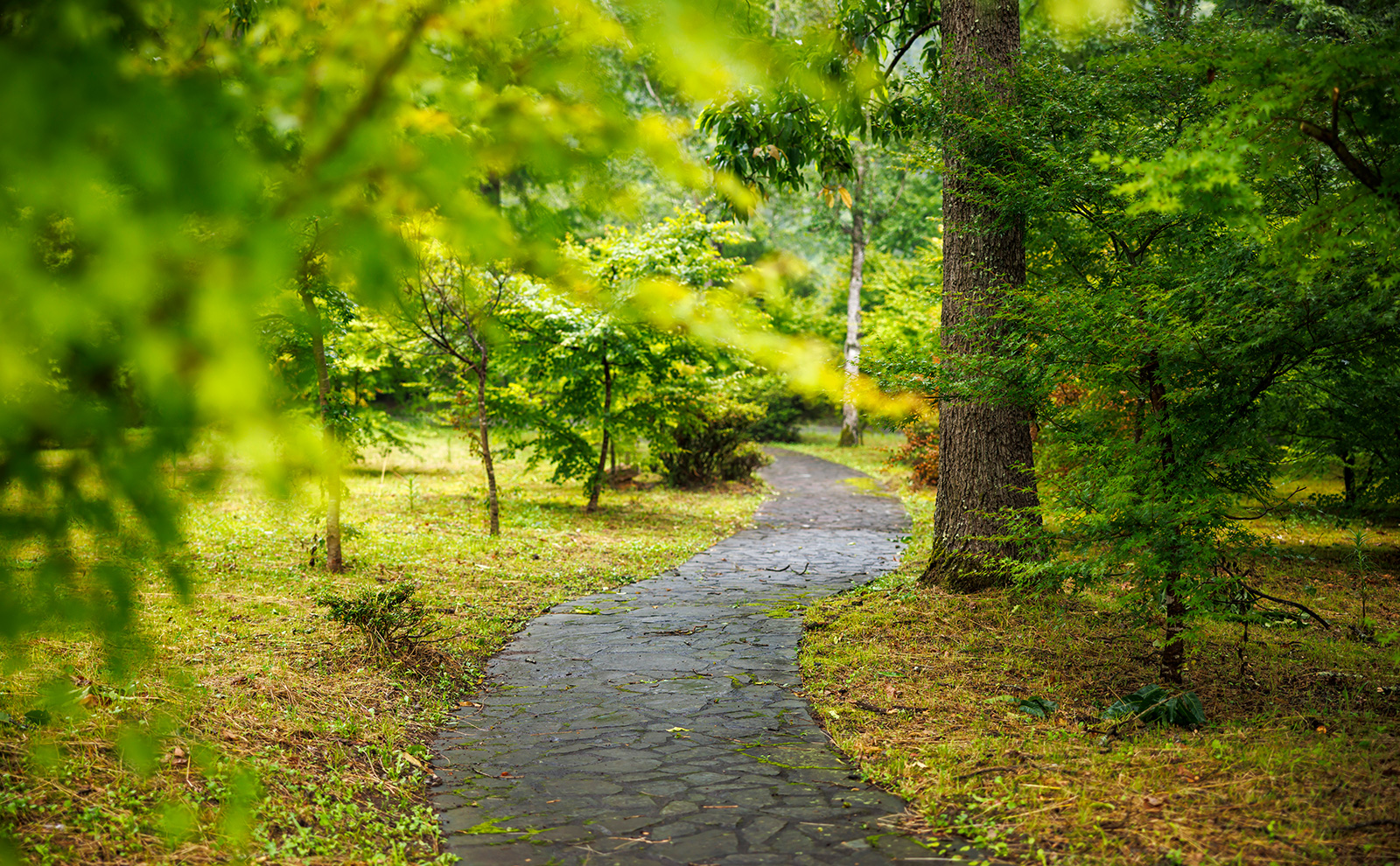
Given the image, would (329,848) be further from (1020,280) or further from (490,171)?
(1020,280)

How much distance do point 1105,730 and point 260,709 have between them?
397 cm

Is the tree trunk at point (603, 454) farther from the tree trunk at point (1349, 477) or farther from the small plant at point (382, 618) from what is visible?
the tree trunk at point (1349, 477)

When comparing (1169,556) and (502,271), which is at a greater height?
(502,271)

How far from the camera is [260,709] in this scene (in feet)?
13.4

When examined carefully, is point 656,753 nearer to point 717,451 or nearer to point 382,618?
point 382,618

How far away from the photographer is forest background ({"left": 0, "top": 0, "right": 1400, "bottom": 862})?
1412 mm

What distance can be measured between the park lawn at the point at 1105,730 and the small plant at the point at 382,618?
8.03ft

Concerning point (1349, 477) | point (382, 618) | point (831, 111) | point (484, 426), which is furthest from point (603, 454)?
point (1349, 477)

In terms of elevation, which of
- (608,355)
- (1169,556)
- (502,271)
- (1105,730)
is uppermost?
(502,271)

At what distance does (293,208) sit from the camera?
152cm

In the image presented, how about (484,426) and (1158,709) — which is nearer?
(1158,709)

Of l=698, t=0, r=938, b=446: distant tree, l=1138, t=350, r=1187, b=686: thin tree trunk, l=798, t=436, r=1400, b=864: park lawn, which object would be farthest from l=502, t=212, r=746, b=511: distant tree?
l=1138, t=350, r=1187, b=686: thin tree trunk

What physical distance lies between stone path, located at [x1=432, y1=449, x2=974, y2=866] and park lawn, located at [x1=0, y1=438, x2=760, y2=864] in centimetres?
26

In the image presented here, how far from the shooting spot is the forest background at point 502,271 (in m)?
1.41
